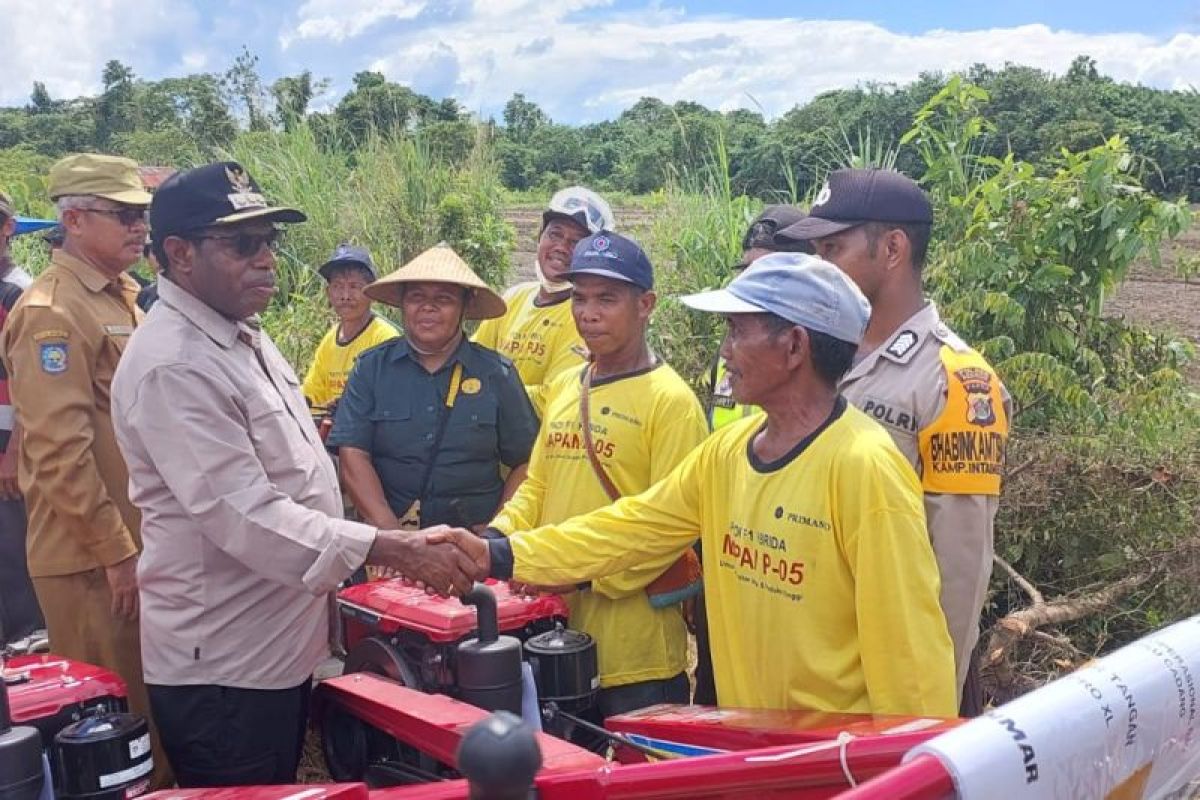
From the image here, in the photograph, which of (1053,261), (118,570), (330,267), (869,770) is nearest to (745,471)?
(869,770)

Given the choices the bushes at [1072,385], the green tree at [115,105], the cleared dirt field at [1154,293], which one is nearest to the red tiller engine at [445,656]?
the bushes at [1072,385]

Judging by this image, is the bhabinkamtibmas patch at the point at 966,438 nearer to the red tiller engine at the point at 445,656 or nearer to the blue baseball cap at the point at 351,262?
the red tiller engine at the point at 445,656

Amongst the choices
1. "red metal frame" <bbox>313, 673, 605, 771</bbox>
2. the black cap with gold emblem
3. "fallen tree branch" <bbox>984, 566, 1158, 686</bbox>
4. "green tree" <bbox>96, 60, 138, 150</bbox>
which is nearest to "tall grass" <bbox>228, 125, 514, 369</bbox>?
"fallen tree branch" <bbox>984, 566, 1158, 686</bbox>

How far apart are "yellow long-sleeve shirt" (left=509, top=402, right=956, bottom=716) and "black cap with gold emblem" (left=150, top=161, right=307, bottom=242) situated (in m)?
1.30

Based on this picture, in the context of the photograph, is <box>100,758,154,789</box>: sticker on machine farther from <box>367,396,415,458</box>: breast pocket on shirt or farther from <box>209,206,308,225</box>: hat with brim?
<box>367,396,415,458</box>: breast pocket on shirt

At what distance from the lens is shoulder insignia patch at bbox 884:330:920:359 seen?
106 inches

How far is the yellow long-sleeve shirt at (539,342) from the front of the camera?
4723 mm

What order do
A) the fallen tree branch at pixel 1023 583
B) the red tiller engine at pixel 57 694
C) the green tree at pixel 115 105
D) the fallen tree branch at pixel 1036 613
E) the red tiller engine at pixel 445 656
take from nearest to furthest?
1. the red tiller engine at pixel 57 694
2. the red tiller engine at pixel 445 656
3. the fallen tree branch at pixel 1036 613
4. the fallen tree branch at pixel 1023 583
5. the green tree at pixel 115 105

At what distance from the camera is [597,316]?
3.33m

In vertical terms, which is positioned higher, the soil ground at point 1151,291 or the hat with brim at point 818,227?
the hat with brim at point 818,227

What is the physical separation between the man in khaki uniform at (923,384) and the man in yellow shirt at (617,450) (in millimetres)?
629

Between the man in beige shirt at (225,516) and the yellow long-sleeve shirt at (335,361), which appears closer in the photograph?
the man in beige shirt at (225,516)

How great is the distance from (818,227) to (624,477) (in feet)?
3.07

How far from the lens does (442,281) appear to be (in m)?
4.03
